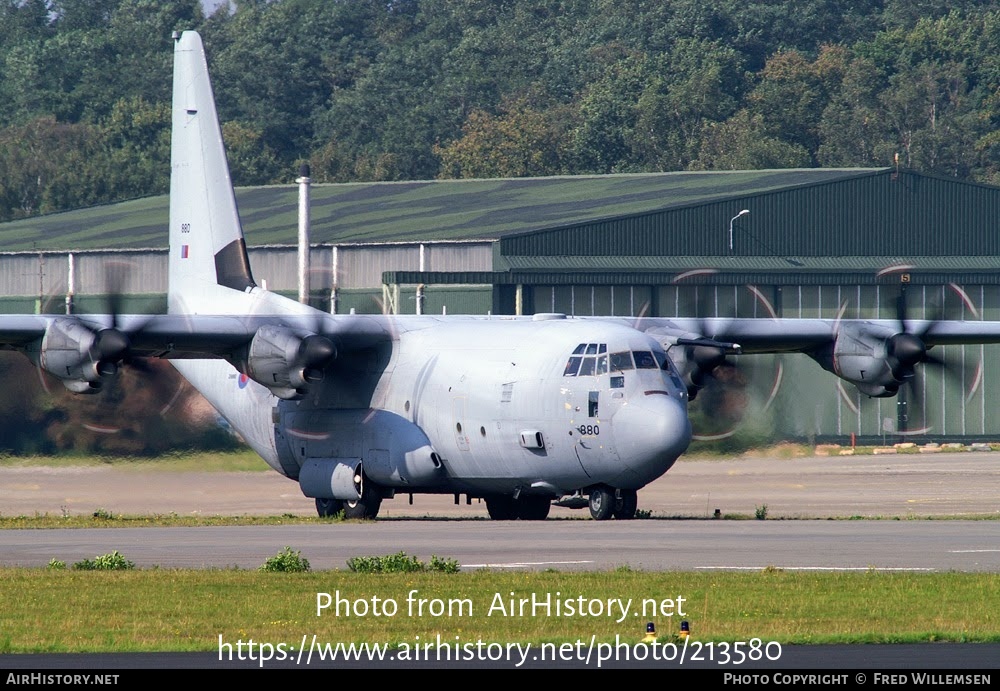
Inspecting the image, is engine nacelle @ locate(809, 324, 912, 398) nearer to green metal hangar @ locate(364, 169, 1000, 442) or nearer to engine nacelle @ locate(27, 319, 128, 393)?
engine nacelle @ locate(27, 319, 128, 393)

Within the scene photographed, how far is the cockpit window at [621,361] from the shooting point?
2864 cm

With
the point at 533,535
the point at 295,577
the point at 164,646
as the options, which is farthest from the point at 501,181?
the point at 164,646

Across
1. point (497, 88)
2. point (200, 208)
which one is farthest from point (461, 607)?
point (497, 88)

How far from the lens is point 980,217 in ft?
199

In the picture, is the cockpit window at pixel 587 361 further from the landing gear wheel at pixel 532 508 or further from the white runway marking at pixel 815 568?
the white runway marking at pixel 815 568

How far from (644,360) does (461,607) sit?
11727 mm

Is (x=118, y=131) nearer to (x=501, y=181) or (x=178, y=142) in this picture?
(x=501, y=181)

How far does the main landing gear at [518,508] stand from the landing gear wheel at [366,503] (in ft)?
6.51

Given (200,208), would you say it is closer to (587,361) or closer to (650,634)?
(587,361)

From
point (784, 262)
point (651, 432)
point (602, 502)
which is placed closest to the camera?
point (651, 432)

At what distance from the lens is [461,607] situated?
689 inches

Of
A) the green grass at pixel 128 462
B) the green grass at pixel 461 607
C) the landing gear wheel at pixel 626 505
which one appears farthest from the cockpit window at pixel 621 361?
the green grass at pixel 128 462

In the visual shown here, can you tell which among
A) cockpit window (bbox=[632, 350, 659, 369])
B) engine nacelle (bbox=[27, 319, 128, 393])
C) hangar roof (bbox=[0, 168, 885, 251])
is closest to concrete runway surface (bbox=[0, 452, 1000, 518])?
engine nacelle (bbox=[27, 319, 128, 393])

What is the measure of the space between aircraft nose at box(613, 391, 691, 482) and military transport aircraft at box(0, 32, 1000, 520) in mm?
26
